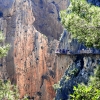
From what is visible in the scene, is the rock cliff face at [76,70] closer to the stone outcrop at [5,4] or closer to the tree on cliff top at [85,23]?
the tree on cliff top at [85,23]

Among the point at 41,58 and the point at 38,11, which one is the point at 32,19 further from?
the point at 41,58

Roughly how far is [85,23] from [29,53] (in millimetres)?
15766

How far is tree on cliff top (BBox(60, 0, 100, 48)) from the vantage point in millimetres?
7730

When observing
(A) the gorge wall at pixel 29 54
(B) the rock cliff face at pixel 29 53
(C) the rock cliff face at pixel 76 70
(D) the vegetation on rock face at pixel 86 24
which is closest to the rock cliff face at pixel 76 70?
(C) the rock cliff face at pixel 76 70

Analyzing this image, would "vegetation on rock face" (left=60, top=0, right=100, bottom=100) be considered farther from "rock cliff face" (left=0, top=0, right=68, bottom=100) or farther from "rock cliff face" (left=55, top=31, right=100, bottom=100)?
"rock cliff face" (left=0, top=0, right=68, bottom=100)

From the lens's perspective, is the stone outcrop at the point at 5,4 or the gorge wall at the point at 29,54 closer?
the gorge wall at the point at 29,54

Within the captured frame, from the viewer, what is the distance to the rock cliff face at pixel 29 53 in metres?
23.0

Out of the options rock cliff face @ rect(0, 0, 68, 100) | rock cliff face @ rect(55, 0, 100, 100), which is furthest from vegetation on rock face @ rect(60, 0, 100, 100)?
rock cliff face @ rect(0, 0, 68, 100)

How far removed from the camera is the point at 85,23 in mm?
7914

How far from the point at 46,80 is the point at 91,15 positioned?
51.6 ft

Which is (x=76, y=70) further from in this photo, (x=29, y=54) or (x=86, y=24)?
(x=86, y=24)

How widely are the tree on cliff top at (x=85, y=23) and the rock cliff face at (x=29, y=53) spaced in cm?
1329

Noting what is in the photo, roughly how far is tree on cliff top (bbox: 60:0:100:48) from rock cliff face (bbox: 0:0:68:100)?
523 inches

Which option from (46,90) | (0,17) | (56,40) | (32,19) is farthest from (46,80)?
(0,17)
